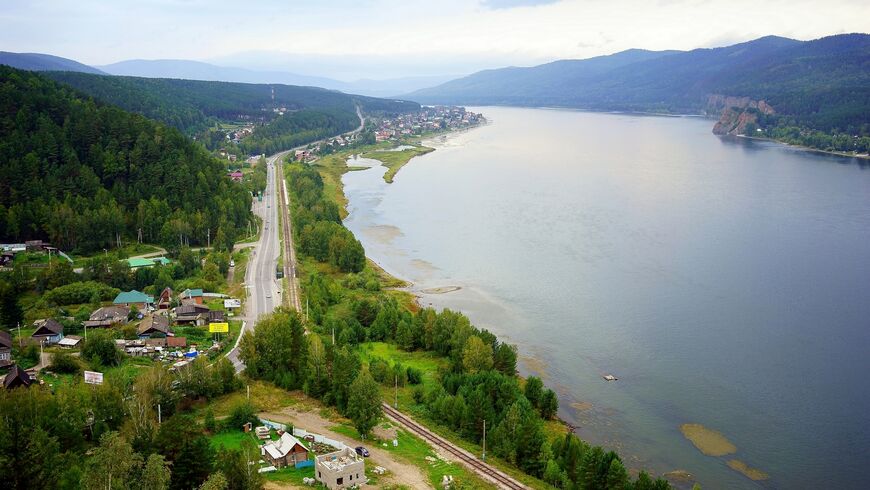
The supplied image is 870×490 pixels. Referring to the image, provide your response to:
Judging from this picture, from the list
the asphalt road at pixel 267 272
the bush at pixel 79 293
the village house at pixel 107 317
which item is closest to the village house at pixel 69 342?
the village house at pixel 107 317

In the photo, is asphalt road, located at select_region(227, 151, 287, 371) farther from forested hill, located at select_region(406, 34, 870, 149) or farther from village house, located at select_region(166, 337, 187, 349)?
forested hill, located at select_region(406, 34, 870, 149)

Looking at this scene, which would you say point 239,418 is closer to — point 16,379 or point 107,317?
point 16,379

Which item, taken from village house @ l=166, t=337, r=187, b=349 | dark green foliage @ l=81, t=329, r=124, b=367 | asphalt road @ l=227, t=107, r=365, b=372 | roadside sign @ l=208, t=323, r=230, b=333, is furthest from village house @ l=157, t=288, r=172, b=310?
dark green foliage @ l=81, t=329, r=124, b=367

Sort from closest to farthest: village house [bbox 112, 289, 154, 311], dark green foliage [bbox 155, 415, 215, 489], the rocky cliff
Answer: dark green foliage [bbox 155, 415, 215, 489], village house [bbox 112, 289, 154, 311], the rocky cliff

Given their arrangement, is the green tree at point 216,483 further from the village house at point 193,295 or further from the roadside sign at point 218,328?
the village house at point 193,295

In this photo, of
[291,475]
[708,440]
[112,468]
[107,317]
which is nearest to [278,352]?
[291,475]
